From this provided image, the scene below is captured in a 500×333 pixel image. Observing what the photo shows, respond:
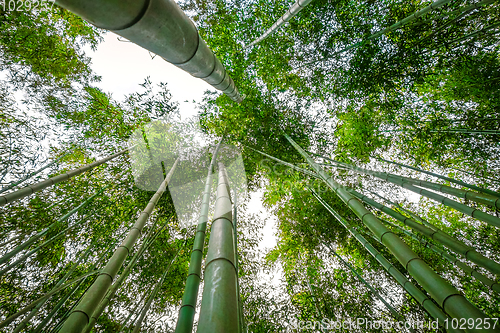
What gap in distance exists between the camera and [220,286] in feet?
2.82

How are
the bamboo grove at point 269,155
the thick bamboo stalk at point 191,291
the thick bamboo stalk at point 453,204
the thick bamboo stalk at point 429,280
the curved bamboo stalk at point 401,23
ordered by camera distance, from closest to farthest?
1. the thick bamboo stalk at point 429,280
2. the thick bamboo stalk at point 191,291
3. the thick bamboo stalk at point 453,204
4. the curved bamboo stalk at point 401,23
5. the bamboo grove at point 269,155

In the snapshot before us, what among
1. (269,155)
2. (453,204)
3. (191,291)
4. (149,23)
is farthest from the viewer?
(269,155)

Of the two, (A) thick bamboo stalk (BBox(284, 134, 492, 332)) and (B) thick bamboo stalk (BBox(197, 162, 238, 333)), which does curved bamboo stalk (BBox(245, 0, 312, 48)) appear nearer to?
(A) thick bamboo stalk (BBox(284, 134, 492, 332))

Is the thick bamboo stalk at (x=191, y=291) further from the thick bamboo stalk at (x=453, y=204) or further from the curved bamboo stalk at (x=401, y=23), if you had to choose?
the curved bamboo stalk at (x=401, y=23)

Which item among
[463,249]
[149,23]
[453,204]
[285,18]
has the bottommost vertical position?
[463,249]

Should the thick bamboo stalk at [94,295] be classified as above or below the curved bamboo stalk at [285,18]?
below

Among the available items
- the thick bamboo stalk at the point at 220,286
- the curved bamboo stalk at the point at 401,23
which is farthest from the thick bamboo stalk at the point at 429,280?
the curved bamboo stalk at the point at 401,23

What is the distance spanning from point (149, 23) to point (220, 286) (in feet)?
4.04

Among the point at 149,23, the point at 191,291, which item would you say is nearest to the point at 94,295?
the point at 191,291

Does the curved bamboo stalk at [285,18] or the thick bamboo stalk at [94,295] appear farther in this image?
the curved bamboo stalk at [285,18]

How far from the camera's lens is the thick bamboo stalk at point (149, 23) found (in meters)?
0.64

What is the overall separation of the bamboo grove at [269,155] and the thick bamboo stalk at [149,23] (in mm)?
853

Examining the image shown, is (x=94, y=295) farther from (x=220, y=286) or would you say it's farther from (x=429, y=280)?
(x=429, y=280)

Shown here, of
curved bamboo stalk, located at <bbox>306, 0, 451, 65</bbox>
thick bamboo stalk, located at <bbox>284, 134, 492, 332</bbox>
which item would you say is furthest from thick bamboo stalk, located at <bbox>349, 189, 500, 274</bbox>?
curved bamboo stalk, located at <bbox>306, 0, 451, 65</bbox>
